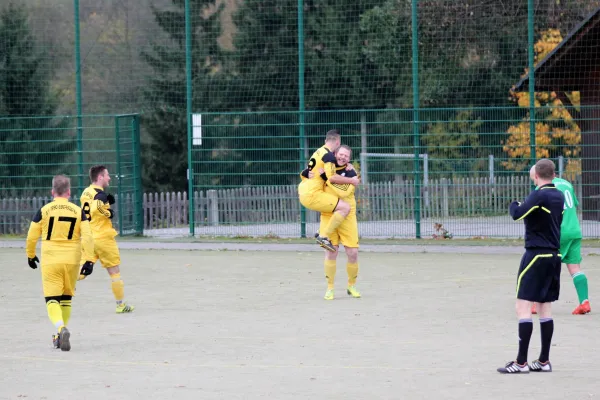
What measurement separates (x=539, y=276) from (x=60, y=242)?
182 inches

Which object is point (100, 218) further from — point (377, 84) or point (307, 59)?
point (307, 59)

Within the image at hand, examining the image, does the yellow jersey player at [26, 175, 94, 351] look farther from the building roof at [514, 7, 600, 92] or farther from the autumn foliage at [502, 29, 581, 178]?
the building roof at [514, 7, 600, 92]

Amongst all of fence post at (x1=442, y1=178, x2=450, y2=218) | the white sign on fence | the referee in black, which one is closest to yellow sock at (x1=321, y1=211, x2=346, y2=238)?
the referee in black

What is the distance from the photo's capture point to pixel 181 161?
40.8 meters

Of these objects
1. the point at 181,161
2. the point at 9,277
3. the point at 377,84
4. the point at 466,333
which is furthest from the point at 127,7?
the point at 466,333

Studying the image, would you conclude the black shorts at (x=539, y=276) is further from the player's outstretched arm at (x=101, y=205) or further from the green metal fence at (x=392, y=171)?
the green metal fence at (x=392, y=171)

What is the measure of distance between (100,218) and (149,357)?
347 cm

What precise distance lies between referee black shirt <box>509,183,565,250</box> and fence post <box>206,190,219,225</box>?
48.0ft

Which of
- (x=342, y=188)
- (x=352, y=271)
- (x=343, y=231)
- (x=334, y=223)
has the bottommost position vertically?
(x=352, y=271)

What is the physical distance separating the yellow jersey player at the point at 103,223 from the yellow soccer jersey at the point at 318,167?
96.9 inches

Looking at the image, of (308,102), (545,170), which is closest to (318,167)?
(545,170)

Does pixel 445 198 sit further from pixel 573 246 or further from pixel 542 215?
pixel 542 215

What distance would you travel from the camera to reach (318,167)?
13.7m

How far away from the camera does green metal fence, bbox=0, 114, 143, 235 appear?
76.9ft
